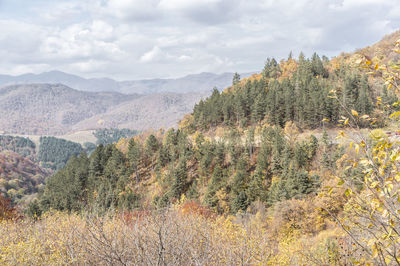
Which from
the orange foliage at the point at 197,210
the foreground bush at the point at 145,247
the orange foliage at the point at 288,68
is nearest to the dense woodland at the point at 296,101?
the orange foliage at the point at 288,68

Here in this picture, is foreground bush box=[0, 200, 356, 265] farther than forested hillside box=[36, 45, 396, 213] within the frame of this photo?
No

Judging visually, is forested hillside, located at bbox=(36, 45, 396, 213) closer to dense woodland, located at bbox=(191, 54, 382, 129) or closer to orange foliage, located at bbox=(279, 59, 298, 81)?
dense woodland, located at bbox=(191, 54, 382, 129)

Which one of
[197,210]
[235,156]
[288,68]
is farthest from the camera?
[288,68]

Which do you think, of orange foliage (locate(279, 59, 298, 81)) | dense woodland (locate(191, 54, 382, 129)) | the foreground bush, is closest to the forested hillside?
dense woodland (locate(191, 54, 382, 129))

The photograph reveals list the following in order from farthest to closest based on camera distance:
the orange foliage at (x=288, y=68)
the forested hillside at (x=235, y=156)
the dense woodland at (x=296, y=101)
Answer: the orange foliage at (x=288, y=68) < the dense woodland at (x=296, y=101) < the forested hillside at (x=235, y=156)

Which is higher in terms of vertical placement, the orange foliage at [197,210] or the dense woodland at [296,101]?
the dense woodland at [296,101]

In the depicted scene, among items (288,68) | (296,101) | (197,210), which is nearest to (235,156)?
(296,101)

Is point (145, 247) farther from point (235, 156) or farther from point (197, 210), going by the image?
point (235, 156)

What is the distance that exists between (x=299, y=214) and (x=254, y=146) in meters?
34.2

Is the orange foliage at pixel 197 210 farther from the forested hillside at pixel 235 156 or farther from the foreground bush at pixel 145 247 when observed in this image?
the foreground bush at pixel 145 247

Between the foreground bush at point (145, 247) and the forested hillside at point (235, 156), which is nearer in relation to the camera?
the foreground bush at point (145, 247)

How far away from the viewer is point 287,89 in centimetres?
8662

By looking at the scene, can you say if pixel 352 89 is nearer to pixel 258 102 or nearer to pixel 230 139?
pixel 258 102

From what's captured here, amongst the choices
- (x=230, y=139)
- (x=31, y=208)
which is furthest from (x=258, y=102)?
(x=31, y=208)
